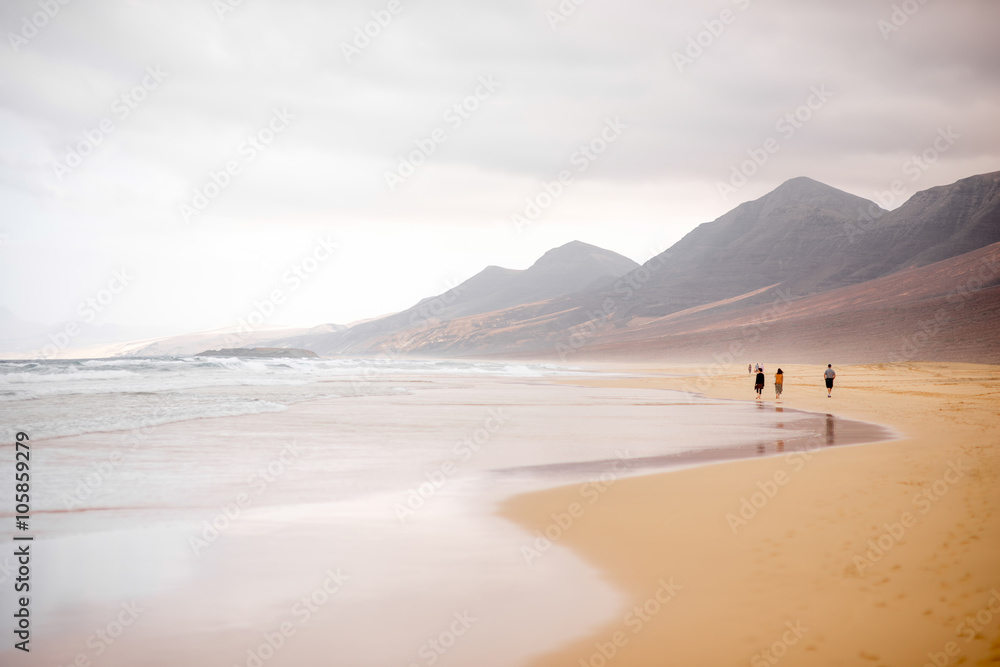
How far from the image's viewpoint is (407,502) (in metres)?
8.59

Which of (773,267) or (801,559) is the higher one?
(773,267)

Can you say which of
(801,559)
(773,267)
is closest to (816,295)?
(773,267)

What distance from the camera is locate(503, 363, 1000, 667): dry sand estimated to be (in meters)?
4.38

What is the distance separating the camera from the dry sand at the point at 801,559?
4.38 m

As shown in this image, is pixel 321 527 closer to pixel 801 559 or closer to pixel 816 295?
pixel 801 559

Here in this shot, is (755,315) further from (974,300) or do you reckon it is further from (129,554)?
(129,554)

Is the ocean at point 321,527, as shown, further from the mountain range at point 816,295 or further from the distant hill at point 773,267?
the distant hill at point 773,267

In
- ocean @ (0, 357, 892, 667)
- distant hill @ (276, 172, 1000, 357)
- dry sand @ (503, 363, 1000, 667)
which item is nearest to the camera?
dry sand @ (503, 363, 1000, 667)

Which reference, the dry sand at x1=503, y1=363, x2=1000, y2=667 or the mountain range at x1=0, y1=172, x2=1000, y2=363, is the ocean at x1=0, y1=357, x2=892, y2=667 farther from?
the mountain range at x1=0, y1=172, x2=1000, y2=363

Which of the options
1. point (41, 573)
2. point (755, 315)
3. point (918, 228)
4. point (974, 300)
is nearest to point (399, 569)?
point (41, 573)

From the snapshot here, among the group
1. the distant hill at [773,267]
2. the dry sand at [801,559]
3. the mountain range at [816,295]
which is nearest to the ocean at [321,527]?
the dry sand at [801,559]

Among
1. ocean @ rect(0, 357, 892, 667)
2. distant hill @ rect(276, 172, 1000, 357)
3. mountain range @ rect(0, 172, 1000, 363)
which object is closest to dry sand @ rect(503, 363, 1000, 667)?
ocean @ rect(0, 357, 892, 667)

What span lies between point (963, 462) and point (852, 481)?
218 cm

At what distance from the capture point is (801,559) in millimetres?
5906
